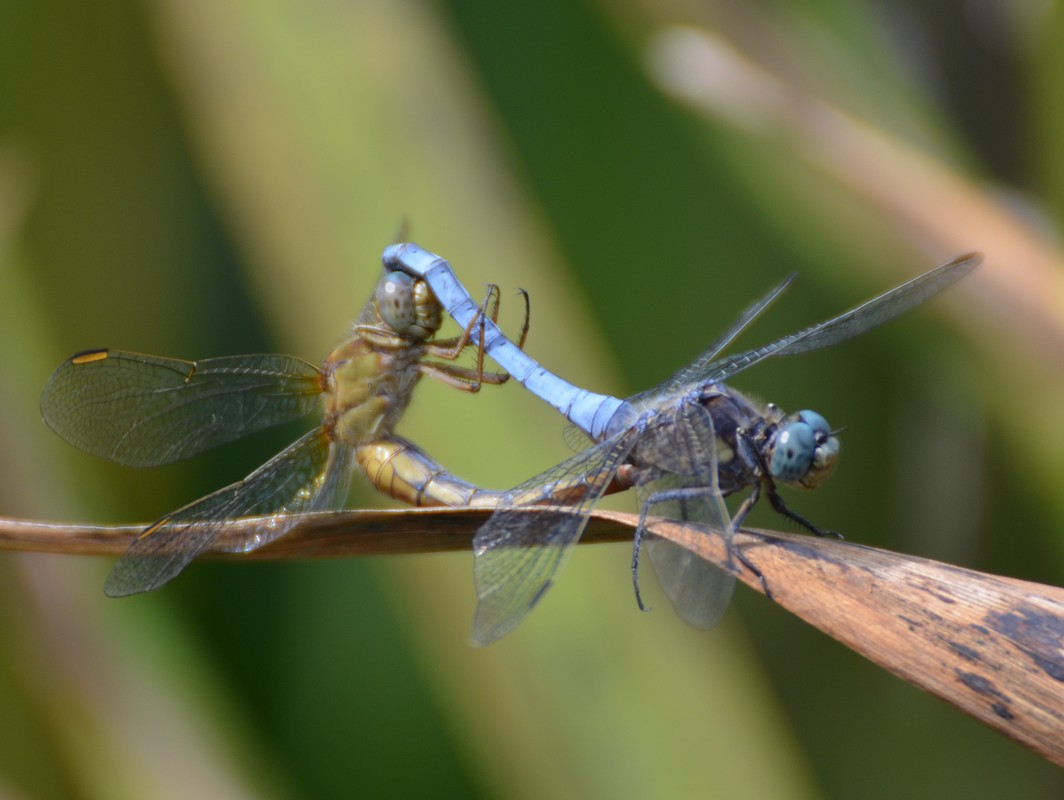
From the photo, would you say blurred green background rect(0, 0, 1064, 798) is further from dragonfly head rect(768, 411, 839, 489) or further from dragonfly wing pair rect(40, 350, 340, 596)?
dragonfly head rect(768, 411, 839, 489)

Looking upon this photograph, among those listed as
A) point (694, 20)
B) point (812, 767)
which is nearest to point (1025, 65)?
point (694, 20)

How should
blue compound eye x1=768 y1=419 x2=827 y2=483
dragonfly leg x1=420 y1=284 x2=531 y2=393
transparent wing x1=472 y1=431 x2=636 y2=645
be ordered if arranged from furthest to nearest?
dragonfly leg x1=420 y1=284 x2=531 y2=393, blue compound eye x1=768 y1=419 x2=827 y2=483, transparent wing x1=472 y1=431 x2=636 y2=645

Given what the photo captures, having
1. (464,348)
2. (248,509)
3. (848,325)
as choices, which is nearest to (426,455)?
(464,348)

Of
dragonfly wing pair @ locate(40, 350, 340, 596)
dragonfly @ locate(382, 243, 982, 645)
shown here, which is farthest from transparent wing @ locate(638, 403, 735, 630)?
dragonfly wing pair @ locate(40, 350, 340, 596)

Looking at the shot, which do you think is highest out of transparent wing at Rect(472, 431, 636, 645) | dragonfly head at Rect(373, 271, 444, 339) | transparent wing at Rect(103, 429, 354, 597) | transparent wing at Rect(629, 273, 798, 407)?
dragonfly head at Rect(373, 271, 444, 339)

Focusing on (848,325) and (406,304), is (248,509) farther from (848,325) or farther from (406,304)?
(848,325)
